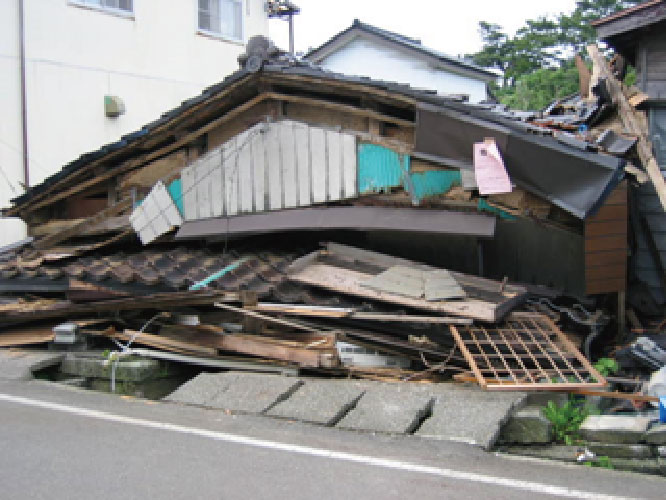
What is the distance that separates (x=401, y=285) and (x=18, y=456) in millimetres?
4903

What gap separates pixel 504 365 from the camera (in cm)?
716

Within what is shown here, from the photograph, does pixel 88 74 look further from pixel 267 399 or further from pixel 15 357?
pixel 267 399

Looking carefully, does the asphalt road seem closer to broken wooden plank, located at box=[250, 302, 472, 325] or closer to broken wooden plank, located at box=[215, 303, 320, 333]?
broken wooden plank, located at box=[215, 303, 320, 333]

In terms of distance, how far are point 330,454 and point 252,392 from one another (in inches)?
77.0

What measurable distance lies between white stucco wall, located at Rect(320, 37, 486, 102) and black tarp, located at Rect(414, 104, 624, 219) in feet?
47.0

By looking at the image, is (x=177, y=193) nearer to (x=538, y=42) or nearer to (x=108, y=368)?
(x=108, y=368)

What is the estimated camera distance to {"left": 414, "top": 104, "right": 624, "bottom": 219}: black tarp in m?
7.96

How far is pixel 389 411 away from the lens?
21.2 feet

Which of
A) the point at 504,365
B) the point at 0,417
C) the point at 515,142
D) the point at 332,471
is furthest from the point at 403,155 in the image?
the point at 0,417

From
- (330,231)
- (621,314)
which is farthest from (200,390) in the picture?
(621,314)

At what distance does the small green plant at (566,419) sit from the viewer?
19.9 ft

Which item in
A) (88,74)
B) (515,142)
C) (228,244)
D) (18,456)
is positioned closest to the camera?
(18,456)

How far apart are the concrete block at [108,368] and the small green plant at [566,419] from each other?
5.07 m

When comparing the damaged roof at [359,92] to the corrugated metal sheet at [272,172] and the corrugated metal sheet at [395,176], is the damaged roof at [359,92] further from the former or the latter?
the corrugated metal sheet at [272,172]
